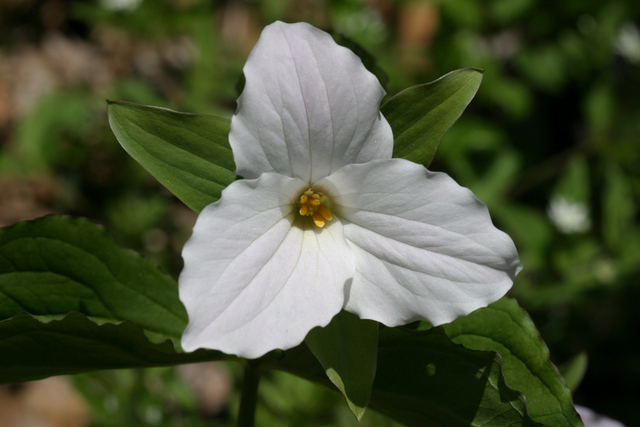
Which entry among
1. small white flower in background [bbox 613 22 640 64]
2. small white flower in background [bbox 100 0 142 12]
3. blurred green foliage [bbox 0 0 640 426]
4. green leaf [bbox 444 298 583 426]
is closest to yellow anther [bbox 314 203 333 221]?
green leaf [bbox 444 298 583 426]

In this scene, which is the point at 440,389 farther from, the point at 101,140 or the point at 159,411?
the point at 101,140

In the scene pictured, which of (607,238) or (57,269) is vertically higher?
(57,269)

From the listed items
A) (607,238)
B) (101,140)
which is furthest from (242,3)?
(607,238)

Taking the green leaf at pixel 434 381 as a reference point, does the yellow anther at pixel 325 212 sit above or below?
above

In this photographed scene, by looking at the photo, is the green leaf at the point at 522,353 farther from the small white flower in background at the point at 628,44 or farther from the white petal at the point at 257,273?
the small white flower in background at the point at 628,44

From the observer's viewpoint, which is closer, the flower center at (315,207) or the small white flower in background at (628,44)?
the flower center at (315,207)

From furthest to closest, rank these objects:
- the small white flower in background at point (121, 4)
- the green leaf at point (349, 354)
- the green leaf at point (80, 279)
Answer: the small white flower in background at point (121, 4)
the green leaf at point (80, 279)
the green leaf at point (349, 354)

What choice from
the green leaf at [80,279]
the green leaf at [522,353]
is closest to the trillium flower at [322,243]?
the green leaf at [522,353]
